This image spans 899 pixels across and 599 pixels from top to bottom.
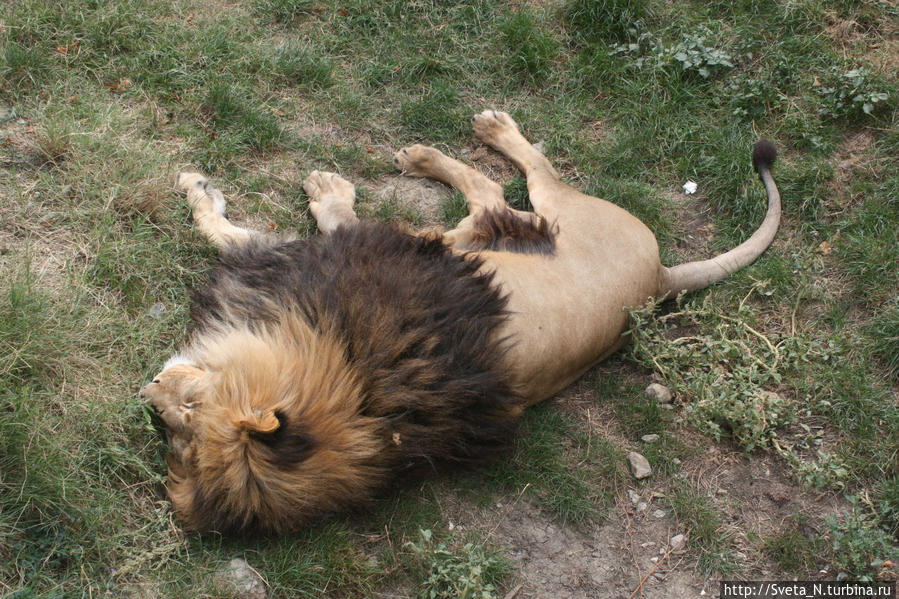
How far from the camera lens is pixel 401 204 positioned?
4414mm

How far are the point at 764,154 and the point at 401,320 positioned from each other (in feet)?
7.40

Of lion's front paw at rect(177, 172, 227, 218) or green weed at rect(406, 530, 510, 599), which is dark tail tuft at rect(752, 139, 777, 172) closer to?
green weed at rect(406, 530, 510, 599)

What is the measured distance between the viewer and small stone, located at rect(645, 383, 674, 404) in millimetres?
3851

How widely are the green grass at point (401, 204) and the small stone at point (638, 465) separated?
6 cm

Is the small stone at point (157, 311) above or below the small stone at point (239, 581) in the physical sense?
above

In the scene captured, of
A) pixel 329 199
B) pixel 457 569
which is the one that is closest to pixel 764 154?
pixel 329 199

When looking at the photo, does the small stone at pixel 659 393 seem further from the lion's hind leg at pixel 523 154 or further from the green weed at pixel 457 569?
the green weed at pixel 457 569

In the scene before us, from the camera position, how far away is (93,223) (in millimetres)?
3689

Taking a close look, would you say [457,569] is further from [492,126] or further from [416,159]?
[492,126]

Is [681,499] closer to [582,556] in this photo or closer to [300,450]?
[582,556]

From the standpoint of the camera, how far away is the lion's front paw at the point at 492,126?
469 centimetres

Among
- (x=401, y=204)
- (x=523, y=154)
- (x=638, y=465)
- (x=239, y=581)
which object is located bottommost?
(x=638, y=465)

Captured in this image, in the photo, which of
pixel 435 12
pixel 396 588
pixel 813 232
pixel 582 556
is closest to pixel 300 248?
pixel 396 588

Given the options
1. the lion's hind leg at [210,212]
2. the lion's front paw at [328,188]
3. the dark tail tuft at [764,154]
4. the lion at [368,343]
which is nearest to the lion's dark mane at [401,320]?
the lion at [368,343]
